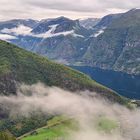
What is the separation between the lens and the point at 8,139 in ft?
569
